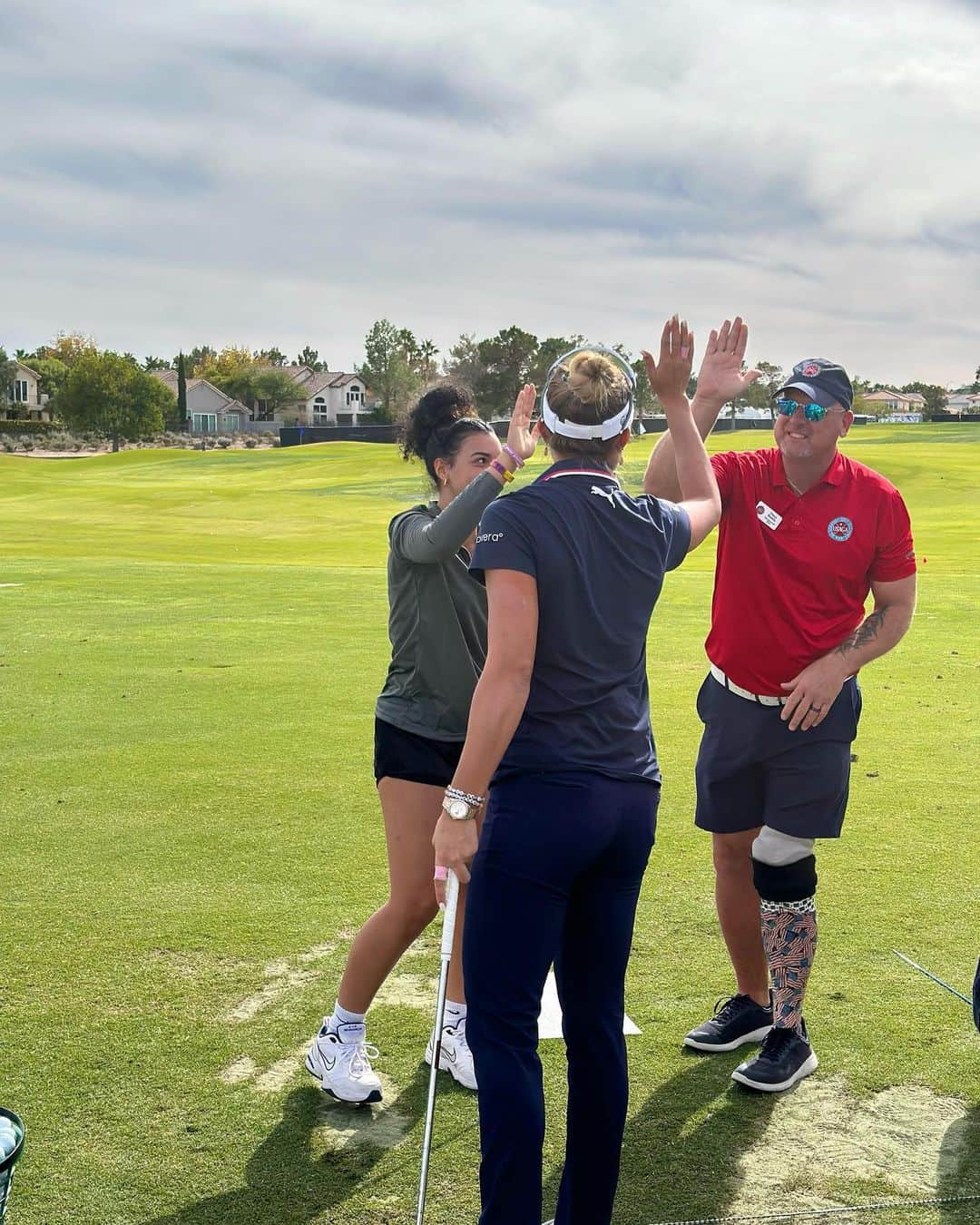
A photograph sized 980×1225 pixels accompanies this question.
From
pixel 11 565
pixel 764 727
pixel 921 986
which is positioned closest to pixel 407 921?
pixel 764 727

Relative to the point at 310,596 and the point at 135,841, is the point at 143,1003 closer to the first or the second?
the point at 135,841

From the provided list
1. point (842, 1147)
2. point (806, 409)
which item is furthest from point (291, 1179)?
point (806, 409)

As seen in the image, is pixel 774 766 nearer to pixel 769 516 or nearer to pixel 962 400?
pixel 769 516

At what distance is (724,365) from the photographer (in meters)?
4.21

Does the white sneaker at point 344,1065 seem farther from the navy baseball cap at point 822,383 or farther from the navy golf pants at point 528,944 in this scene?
the navy baseball cap at point 822,383

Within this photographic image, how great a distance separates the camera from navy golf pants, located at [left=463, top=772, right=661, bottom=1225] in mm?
3039

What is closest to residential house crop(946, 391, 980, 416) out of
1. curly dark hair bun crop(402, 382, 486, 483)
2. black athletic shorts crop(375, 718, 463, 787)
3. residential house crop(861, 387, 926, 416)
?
residential house crop(861, 387, 926, 416)

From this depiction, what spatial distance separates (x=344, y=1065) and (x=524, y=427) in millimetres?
2061

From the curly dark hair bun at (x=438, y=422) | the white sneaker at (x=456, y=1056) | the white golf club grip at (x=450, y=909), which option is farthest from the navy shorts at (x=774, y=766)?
the white golf club grip at (x=450, y=909)

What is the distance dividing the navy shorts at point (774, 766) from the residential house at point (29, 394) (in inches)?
4516

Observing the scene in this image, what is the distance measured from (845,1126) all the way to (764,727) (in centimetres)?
128

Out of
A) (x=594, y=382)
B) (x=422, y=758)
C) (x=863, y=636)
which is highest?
(x=594, y=382)

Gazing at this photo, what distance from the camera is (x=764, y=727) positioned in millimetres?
4449

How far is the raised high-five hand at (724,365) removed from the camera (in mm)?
4203
